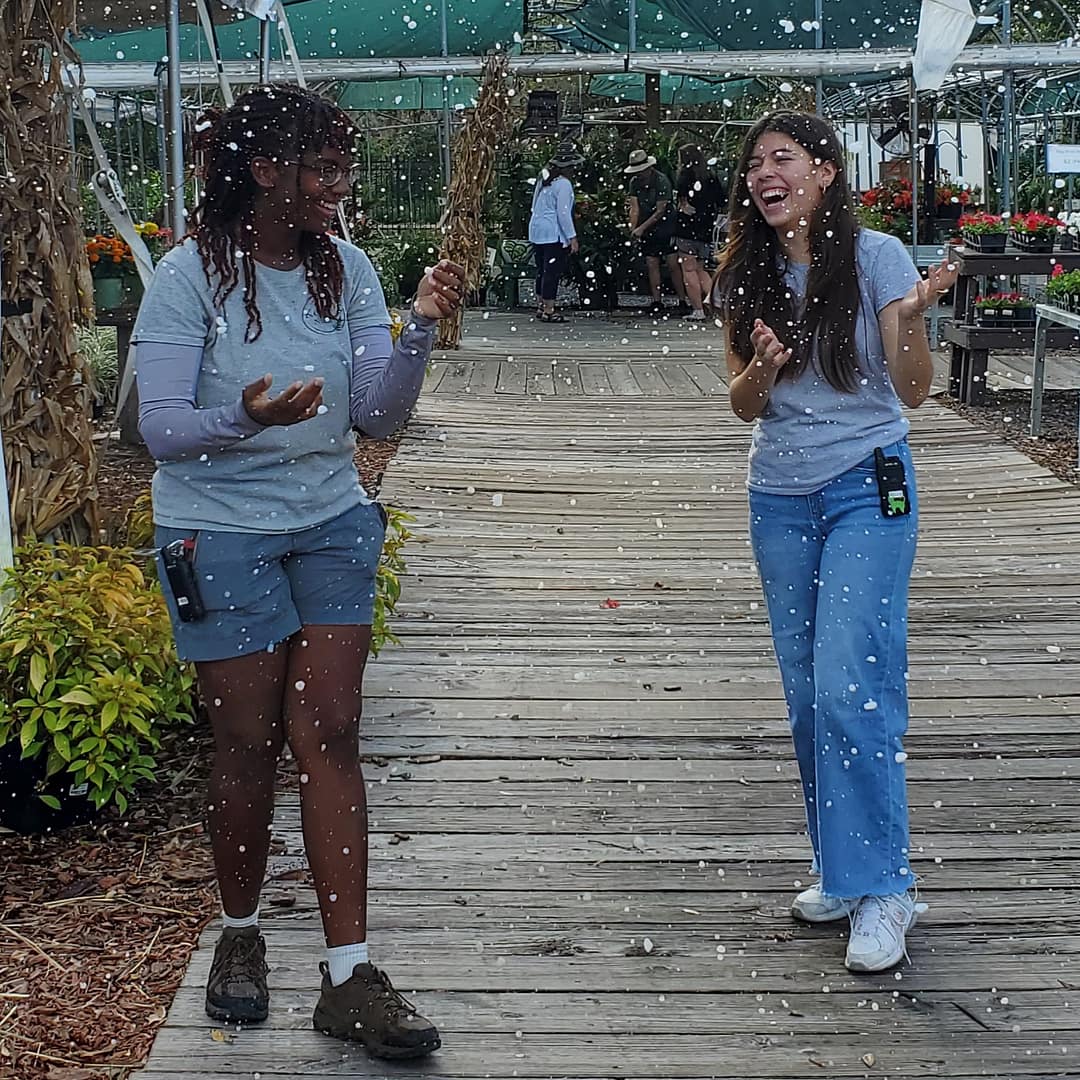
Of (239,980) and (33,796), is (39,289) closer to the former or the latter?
(33,796)

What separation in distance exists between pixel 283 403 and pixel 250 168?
1.72 ft

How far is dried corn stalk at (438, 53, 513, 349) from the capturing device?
1431 cm

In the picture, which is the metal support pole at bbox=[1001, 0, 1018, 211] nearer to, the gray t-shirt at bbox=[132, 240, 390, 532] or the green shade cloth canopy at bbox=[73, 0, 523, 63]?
the green shade cloth canopy at bbox=[73, 0, 523, 63]

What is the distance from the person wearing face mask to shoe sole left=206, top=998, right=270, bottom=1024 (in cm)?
117

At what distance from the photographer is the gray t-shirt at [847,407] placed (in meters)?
3.23

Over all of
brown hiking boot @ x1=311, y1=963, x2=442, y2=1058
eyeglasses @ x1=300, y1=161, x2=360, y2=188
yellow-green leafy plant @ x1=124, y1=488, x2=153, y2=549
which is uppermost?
eyeglasses @ x1=300, y1=161, x2=360, y2=188

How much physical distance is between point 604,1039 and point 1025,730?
2299 mm

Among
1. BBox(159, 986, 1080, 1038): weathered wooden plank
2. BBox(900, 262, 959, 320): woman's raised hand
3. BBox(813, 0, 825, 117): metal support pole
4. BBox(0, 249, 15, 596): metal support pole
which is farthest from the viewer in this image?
BBox(813, 0, 825, 117): metal support pole

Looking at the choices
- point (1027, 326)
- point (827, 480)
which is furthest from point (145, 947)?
point (1027, 326)

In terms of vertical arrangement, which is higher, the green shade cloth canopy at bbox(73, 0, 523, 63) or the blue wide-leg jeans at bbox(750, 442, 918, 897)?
the green shade cloth canopy at bbox(73, 0, 523, 63)

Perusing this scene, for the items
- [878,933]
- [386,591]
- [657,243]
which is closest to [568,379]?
[657,243]

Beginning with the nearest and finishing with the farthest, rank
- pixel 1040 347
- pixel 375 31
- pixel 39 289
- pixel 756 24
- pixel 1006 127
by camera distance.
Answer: pixel 39 289, pixel 1040 347, pixel 1006 127, pixel 756 24, pixel 375 31

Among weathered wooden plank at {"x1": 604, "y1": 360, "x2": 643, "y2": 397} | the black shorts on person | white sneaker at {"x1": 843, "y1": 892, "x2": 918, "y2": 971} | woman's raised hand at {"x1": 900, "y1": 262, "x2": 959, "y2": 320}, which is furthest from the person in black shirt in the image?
white sneaker at {"x1": 843, "y1": 892, "x2": 918, "y2": 971}

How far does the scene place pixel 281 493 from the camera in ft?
9.17
